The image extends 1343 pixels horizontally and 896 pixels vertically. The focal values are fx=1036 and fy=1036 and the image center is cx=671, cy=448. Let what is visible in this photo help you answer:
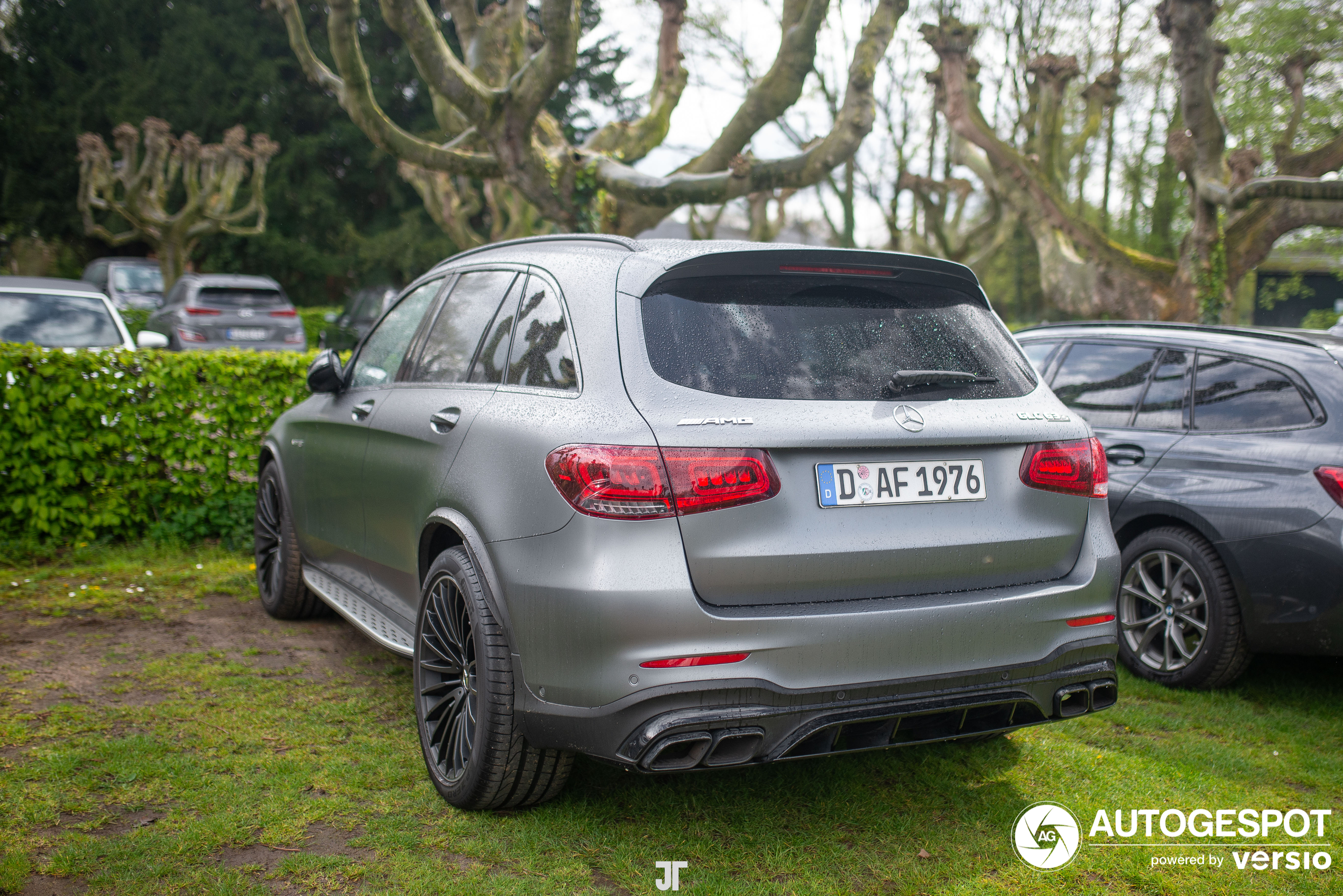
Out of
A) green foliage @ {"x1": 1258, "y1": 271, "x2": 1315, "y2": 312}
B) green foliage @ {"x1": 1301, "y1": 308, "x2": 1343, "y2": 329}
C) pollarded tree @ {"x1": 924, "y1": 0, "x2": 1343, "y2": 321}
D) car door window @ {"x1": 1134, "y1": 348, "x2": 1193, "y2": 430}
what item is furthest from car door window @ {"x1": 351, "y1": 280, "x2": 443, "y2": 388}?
green foliage @ {"x1": 1258, "y1": 271, "x2": 1315, "y2": 312}

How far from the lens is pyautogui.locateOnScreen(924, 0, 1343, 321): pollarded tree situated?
37.1 ft

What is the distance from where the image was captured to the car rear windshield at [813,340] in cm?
293

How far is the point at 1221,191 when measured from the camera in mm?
11406

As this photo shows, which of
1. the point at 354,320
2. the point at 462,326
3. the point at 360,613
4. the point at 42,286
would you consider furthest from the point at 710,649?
the point at 354,320

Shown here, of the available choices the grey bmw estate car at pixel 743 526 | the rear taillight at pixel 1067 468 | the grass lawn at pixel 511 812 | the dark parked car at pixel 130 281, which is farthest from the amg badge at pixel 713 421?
the dark parked car at pixel 130 281

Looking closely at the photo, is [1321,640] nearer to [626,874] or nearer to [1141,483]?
[1141,483]

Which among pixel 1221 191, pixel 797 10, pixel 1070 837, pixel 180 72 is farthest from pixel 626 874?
pixel 180 72

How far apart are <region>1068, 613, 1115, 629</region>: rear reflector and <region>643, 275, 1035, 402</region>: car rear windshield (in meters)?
0.72

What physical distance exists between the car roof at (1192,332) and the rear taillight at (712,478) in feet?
10.9

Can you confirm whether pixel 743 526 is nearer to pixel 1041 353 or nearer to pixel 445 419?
pixel 445 419

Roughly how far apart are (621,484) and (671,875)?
1181mm

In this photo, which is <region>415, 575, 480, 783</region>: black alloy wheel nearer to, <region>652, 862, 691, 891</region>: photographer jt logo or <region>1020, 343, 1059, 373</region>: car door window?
<region>652, 862, 691, 891</region>: photographer jt logo

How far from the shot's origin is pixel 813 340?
3055 mm

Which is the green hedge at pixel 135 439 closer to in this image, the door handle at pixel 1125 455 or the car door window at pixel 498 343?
the car door window at pixel 498 343
